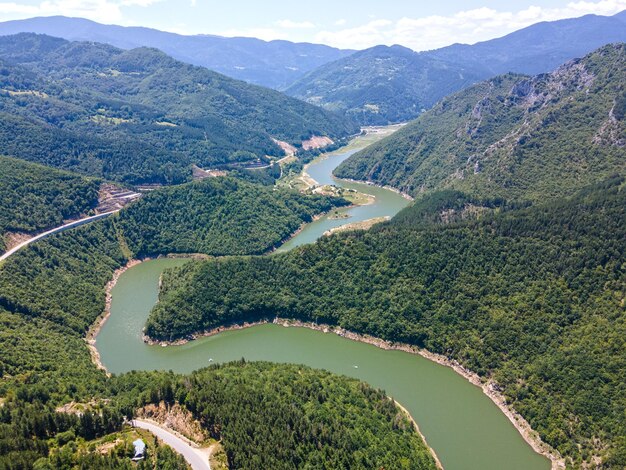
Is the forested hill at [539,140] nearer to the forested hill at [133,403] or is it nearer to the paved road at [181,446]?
the forested hill at [133,403]

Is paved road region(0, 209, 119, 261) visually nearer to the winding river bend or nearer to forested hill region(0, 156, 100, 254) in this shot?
forested hill region(0, 156, 100, 254)

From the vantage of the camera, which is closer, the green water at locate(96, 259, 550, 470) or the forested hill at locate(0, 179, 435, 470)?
the forested hill at locate(0, 179, 435, 470)

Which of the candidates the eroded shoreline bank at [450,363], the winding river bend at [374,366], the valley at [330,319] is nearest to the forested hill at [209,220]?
the valley at [330,319]

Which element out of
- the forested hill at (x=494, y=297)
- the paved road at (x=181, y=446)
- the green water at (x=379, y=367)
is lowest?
the green water at (x=379, y=367)

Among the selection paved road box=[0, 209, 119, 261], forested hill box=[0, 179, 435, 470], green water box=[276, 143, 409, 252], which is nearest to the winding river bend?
forested hill box=[0, 179, 435, 470]

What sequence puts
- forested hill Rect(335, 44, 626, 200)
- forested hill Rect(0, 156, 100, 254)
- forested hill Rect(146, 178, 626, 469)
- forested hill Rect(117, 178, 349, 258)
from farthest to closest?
forested hill Rect(335, 44, 626, 200) → forested hill Rect(117, 178, 349, 258) → forested hill Rect(0, 156, 100, 254) → forested hill Rect(146, 178, 626, 469)

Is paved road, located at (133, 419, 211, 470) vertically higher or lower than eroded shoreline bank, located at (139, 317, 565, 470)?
higher

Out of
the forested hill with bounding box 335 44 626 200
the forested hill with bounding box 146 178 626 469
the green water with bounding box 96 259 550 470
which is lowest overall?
the green water with bounding box 96 259 550 470
